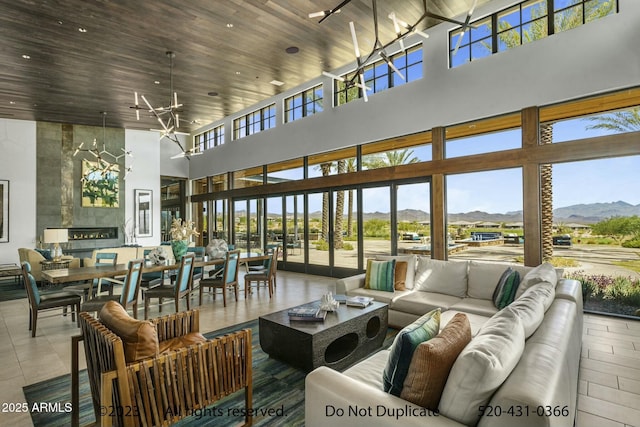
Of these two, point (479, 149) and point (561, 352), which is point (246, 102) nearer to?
point (479, 149)

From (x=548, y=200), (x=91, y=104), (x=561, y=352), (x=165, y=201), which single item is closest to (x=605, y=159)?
(x=548, y=200)

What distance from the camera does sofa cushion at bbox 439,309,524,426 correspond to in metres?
1.37

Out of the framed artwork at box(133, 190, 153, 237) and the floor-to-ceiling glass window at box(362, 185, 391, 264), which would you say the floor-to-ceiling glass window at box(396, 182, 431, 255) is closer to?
the floor-to-ceiling glass window at box(362, 185, 391, 264)

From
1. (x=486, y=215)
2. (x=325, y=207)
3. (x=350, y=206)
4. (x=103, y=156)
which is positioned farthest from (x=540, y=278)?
(x=103, y=156)

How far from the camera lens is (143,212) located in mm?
11242

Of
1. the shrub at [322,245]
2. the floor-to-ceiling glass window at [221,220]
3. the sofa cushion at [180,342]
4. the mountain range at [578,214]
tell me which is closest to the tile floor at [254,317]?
the sofa cushion at [180,342]

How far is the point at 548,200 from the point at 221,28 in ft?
19.6

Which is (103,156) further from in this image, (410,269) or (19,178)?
(410,269)

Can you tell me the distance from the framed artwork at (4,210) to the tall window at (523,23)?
11465mm

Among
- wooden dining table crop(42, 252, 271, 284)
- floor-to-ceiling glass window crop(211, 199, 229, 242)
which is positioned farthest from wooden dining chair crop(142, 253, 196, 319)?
floor-to-ceiling glass window crop(211, 199, 229, 242)

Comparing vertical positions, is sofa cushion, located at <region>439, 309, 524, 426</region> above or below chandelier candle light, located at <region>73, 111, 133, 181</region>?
below

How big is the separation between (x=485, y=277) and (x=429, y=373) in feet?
10.2

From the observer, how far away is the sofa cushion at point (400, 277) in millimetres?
4664

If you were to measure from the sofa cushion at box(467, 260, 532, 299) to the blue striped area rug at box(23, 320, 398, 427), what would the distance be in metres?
2.52
